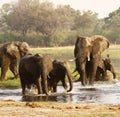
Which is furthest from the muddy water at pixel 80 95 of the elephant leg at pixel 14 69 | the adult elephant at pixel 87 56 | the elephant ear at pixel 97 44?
the elephant leg at pixel 14 69

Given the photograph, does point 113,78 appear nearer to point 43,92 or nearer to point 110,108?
point 43,92

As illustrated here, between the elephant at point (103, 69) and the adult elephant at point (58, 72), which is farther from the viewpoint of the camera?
the elephant at point (103, 69)

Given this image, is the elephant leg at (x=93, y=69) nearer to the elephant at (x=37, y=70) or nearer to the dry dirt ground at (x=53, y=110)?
the elephant at (x=37, y=70)

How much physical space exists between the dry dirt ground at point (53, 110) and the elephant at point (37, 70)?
3.45 m

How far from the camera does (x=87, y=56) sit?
21938 millimetres

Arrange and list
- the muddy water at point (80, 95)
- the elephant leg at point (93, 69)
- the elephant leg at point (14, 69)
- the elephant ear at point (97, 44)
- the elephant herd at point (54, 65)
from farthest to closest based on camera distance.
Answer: the elephant leg at point (14, 69), the elephant ear at point (97, 44), the elephant leg at point (93, 69), the elephant herd at point (54, 65), the muddy water at point (80, 95)

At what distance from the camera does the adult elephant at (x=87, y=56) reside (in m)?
21.6

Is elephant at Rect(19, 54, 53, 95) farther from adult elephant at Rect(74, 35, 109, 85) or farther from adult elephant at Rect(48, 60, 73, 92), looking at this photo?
adult elephant at Rect(74, 35, 109, 85)

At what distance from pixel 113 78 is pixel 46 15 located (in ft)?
201

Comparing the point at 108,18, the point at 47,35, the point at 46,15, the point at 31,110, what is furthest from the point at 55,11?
the point at 31,110

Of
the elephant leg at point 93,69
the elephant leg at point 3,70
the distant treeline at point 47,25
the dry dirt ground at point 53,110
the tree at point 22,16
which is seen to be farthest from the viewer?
the tree at point 22,16

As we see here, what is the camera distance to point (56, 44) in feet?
244

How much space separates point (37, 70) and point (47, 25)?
64125 millimetres

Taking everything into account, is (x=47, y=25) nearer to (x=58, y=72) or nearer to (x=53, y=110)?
(x=58, y=72)
